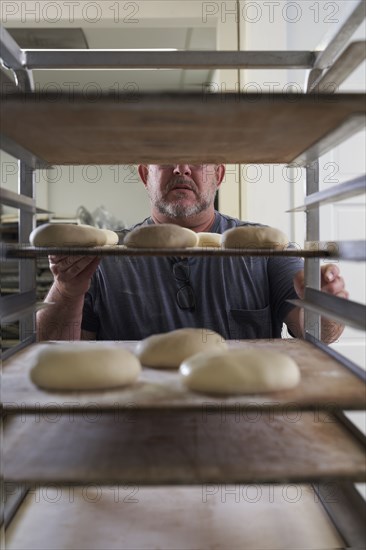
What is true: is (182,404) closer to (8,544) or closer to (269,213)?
(8,544)

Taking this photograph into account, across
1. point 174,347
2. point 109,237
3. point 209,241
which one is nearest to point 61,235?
point 109,237

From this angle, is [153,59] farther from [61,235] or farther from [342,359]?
[342,359]

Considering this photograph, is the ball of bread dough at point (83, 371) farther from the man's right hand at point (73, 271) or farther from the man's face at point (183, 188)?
the man's face at point (183, 188)

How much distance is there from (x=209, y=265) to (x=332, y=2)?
5.16ft

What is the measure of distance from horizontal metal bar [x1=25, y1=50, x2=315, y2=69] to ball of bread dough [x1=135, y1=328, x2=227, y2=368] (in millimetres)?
572

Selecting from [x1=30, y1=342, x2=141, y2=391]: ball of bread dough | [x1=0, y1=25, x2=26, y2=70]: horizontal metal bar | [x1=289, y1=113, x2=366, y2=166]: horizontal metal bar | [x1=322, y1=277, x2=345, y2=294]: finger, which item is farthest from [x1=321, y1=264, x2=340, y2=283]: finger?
[x1=0, y1=25, x2=26, y2=70]: horizontal metal bar

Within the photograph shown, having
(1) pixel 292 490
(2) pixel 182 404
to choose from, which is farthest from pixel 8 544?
(1) pixel 292 490

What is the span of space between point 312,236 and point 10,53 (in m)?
0.76

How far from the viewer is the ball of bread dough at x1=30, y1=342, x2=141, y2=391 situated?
0.85m

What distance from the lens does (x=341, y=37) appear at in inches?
38.6

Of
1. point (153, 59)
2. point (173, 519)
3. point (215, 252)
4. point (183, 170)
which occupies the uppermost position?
point (153, 59)

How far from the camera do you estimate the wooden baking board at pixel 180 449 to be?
30.2 inches

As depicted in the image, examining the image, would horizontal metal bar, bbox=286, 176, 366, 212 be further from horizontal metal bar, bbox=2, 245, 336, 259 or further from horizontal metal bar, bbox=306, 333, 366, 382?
horizontal metal bar, bbox=306, 333, 366, 382

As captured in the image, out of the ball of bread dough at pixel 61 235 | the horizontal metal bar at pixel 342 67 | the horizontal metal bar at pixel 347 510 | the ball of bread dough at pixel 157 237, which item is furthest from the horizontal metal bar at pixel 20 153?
the horizontal metal bar at pixel 347 510
